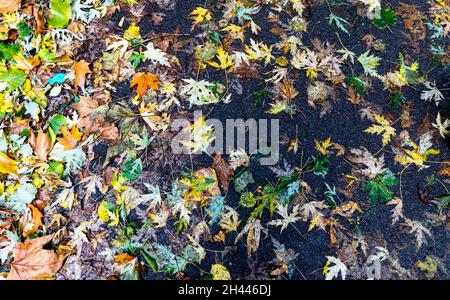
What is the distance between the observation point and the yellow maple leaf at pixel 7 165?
2.11 m

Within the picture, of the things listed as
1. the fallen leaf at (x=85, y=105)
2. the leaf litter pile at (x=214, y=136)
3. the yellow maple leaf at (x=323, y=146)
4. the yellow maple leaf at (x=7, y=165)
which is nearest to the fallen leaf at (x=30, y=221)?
the leaf litter pile at (x=214, y=136)

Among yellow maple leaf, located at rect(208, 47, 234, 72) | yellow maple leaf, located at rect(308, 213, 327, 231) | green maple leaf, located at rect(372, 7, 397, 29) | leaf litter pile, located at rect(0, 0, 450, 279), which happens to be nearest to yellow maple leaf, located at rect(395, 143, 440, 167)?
leaf litter pile, located at rect(0, 0, 450, 279)

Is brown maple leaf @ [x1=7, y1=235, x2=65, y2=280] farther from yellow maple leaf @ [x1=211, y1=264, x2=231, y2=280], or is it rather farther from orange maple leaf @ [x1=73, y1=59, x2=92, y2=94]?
orange maple leaf @ [x1=73, y1=59, x2=92, y2=94]

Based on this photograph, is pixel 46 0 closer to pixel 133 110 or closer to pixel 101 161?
pixel 133 110

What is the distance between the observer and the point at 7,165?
6.95ft

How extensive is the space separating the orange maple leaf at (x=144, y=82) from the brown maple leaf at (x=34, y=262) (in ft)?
3.45

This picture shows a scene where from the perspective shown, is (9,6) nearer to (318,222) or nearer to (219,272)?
(219,272)

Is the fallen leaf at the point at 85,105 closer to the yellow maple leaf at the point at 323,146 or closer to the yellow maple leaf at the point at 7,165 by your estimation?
the yellow maple leaf at the point at 7,165

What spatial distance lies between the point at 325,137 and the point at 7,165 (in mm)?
1872
